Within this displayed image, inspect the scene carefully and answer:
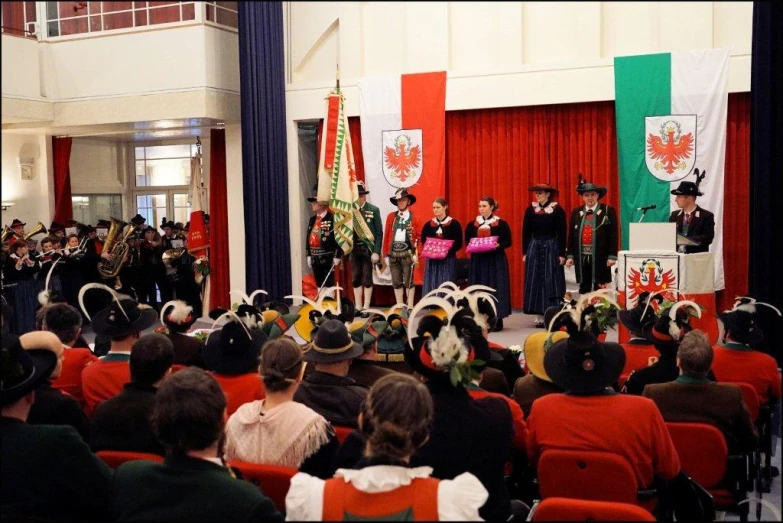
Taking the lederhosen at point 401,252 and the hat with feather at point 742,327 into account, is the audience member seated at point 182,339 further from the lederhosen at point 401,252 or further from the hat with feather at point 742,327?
the lederhosen at point 401,252

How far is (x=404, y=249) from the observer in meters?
9.45

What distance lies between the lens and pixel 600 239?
27.7 ft

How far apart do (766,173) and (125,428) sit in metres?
5.56

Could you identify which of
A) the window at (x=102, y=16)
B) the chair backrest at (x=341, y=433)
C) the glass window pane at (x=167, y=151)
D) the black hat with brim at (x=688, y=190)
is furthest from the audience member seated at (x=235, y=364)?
the glass window pane at (x=167, y=151)

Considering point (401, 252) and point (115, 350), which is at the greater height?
point (401, 252)

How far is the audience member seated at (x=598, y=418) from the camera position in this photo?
9.21 ft

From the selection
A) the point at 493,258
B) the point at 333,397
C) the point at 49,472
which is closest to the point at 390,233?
the point at 493,258

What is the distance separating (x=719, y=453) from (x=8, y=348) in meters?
2.56

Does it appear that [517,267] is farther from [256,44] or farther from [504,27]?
[256,44]

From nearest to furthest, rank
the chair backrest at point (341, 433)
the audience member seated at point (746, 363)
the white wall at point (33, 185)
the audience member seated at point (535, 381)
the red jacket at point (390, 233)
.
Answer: the chair backrest at point (341, 433), the audience member seated at point (535, 381), the audience member seated at point (746, 363), the red jacket at point (390, 233), the white wall at point (33, 185)

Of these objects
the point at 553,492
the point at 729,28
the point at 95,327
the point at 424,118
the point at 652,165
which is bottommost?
the point at 553,492

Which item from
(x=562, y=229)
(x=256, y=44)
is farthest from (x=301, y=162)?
(x=562, y=229)

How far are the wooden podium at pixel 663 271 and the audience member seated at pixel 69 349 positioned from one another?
4.01m

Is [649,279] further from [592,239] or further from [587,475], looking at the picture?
[587,475]
